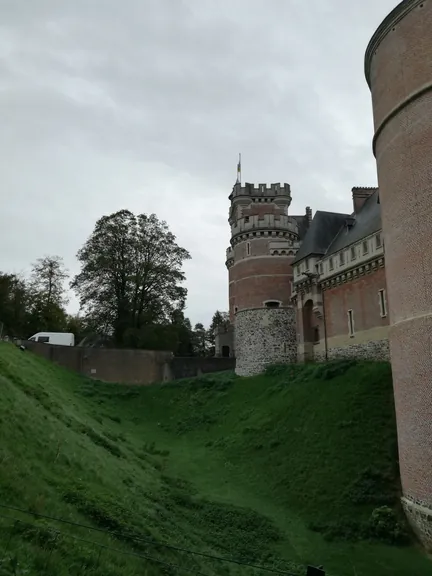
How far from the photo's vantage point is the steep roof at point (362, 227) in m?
24.1

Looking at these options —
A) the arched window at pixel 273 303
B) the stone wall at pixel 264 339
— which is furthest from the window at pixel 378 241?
the arched window at pixel 273 303

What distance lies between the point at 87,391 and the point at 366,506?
17.6 metres

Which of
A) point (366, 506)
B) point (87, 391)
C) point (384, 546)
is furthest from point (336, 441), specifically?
point (87, 391)

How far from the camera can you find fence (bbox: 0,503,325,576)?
6.45 m

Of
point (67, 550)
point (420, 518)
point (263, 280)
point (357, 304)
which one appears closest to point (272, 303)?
point (263, 280)

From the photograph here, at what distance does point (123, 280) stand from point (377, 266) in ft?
65.6

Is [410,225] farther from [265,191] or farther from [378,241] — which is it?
[265,191]

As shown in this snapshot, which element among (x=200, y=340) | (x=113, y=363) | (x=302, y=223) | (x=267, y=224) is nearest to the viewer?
(x=267, y=224)

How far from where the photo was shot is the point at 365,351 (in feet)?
76.2

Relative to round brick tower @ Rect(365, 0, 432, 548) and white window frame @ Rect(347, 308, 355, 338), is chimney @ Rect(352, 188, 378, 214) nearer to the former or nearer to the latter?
white window frame @ Rect(347, 308, 355, 338)

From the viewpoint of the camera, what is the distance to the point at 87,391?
28.1 metres

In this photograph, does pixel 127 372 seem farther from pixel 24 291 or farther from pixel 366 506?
pixel 366 506

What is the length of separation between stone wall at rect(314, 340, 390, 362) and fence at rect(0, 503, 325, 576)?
14971 mm

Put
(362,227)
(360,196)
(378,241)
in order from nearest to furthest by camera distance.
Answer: (378,241), (362,227), (360,196)
